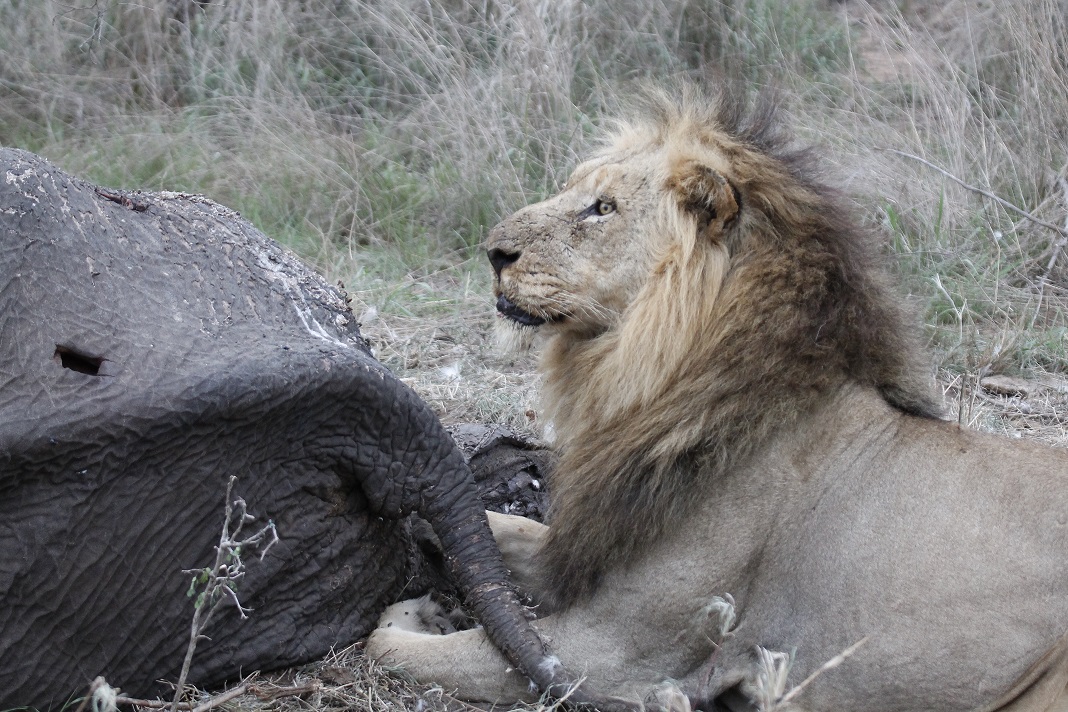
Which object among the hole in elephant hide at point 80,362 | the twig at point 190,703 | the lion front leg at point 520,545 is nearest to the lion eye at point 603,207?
the lion front leg at point 520,545

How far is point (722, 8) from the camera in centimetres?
720

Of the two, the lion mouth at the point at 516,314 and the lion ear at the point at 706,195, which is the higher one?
the lion ear at the point at 706,195

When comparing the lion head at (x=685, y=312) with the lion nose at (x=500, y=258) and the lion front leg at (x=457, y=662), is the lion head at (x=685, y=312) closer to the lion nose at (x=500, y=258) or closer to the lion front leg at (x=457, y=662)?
the lion nose at (x=500, y=258)

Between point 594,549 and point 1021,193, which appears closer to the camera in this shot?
point 594,549

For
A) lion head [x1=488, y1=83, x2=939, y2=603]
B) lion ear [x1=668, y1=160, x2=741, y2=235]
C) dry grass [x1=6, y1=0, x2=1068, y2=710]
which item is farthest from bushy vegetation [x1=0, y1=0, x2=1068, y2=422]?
lion ear [x1=668, y1=160, x2=741, y2=235]

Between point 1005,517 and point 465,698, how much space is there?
1273 millimetres

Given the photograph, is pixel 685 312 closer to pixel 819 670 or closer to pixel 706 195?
pixel 706 195

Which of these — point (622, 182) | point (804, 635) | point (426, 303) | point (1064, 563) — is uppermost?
point (622, 182)

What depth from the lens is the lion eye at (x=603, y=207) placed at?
302cm

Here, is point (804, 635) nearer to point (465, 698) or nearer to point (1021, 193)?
point (465, 698)

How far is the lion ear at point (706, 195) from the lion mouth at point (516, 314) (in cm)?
47

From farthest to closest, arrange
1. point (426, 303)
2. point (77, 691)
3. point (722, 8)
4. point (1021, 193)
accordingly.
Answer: point (722, 8), point (1021, 193), point (426, 303), point (77, 691)

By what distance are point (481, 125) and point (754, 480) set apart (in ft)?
12.9

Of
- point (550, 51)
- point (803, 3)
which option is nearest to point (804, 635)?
point (550, 51)
